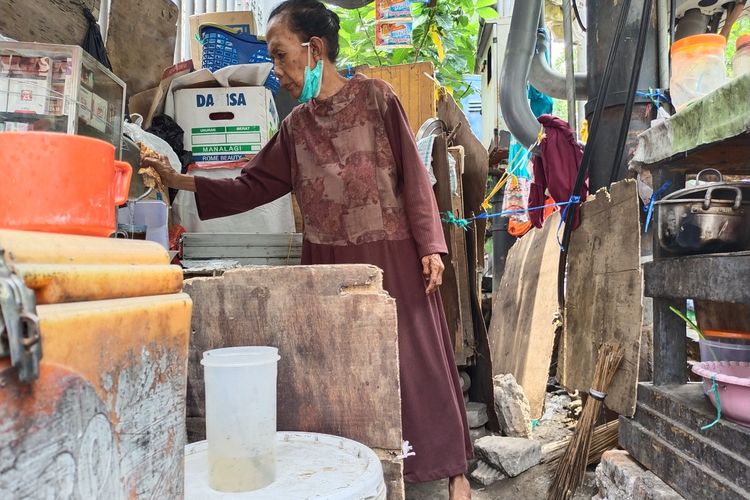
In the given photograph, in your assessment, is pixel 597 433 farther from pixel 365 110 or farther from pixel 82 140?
pixel 82 140

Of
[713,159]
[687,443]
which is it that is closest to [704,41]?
[713,159]

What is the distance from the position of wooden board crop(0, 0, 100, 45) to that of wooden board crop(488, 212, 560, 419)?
3.89 meters

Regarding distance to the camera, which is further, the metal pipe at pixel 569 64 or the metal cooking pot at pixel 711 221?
the metal pipe at pixel 569 64

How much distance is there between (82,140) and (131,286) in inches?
9.5

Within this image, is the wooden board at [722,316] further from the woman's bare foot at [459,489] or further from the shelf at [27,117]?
the shelf at [27,117]

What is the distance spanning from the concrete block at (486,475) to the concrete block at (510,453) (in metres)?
0.03

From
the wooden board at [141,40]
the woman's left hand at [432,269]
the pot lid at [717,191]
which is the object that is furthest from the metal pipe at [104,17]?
the pot lid at [717,191]

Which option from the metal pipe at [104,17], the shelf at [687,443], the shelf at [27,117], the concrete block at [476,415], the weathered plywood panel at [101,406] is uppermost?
the metal pipe at [104,17]

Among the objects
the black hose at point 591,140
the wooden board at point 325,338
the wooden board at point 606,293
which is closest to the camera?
the wooden board at point 325,338

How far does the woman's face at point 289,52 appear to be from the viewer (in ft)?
8.72

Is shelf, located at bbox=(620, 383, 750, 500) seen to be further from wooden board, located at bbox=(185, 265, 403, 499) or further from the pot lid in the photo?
wooden board, located at bbox=(185, 265, 403, 499)

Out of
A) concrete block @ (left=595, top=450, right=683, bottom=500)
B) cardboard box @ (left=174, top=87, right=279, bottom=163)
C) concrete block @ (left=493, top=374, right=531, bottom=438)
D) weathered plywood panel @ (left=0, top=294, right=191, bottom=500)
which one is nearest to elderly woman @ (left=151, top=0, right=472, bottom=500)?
cardboard box @ (left=174, top=87, right=279, bottom=163)

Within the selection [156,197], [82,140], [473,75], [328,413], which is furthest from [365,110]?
[473,75]

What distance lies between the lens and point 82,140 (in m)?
0.85
